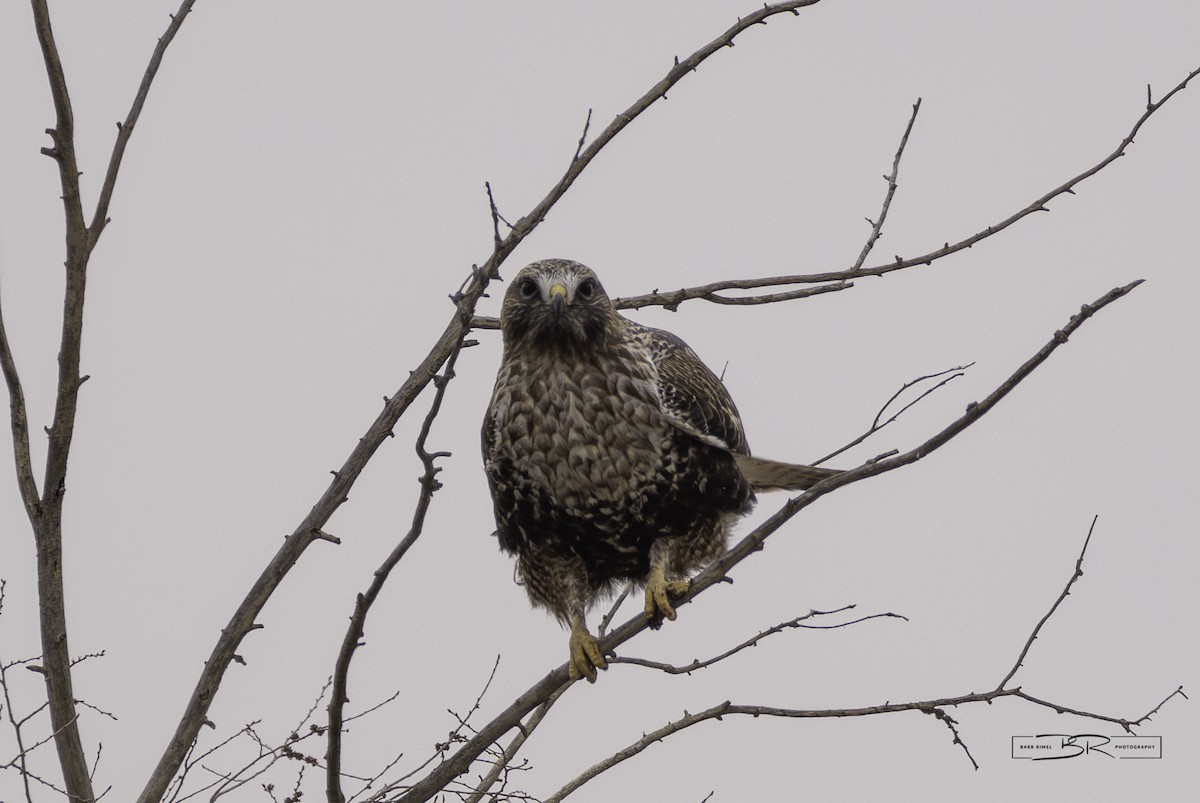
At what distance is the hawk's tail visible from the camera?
5.75 m

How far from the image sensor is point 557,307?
16.6 feet

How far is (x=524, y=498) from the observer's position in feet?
17.5

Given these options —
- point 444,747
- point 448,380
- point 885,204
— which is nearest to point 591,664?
point 444,747

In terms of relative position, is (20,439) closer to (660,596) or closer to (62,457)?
(62,457)

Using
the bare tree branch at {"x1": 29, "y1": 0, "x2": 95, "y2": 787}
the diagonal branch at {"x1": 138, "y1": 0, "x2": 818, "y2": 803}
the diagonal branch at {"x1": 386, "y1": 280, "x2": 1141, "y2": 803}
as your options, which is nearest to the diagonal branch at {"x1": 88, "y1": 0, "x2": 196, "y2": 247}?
the bare tree branch at {"x1": 29, "y1": 0, "x2": 95, "y2": 787}

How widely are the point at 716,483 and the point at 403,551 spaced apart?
2.06 meters

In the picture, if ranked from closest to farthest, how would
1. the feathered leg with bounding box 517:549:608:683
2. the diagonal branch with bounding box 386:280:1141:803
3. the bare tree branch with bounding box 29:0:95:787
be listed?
the diagonal branch with bounding box 386:280:1141:803 < the bare tree branch with bounding box 29:0:95:787 < the feathered leg with bounding box 517:549:608:683

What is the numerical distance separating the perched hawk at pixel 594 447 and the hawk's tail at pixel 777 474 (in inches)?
9.3

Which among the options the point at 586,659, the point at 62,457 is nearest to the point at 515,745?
the point at 586,659

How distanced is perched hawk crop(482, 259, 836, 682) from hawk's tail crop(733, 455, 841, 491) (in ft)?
0.78

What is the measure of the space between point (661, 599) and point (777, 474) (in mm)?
1215

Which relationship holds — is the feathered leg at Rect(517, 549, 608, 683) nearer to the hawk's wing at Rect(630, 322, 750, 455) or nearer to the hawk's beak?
the hawk's wing at Rect(630, 322, 750, 455)

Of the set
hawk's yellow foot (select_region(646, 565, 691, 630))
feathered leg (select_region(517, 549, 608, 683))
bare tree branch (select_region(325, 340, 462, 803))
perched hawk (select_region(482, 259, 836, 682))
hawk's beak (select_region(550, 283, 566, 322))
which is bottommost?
bare tree branch (select_region(325, 340, 462, 803))

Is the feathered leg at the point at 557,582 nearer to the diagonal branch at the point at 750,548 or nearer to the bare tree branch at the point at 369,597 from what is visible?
the diagonal branch at the point at 750,548
